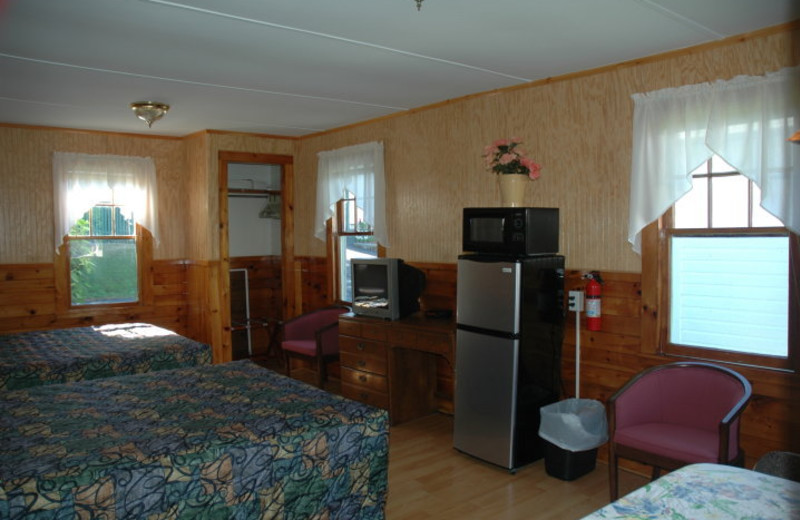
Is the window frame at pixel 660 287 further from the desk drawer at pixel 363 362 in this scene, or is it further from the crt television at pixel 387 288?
the desk drawer at pixel 363 362

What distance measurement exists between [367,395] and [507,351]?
155 cm

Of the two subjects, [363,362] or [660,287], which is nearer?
[660,287]

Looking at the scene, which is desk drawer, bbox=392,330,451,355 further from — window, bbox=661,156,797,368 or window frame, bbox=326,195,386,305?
window frame, bbox=326,195,386,305

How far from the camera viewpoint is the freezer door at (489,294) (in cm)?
358

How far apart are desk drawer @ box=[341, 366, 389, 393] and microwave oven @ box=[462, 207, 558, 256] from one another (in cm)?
131

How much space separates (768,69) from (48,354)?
15.2 ft

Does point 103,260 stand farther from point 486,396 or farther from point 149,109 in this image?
point 486,396

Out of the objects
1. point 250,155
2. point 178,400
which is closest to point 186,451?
point 178,400

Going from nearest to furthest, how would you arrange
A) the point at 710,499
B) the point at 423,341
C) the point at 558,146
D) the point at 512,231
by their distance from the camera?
the point at 710,499 → the point at 512,231 → the point at 558,146 → the point at 423,341

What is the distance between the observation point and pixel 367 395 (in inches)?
188

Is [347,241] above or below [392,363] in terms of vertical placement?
above

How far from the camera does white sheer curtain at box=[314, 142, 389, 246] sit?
536 centimetres

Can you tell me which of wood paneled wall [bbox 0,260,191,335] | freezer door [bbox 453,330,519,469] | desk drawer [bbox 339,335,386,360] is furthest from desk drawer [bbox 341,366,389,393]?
wood paneled wall [bbox 0,260,191,335]

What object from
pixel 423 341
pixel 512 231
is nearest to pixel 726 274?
pixel 512 231
